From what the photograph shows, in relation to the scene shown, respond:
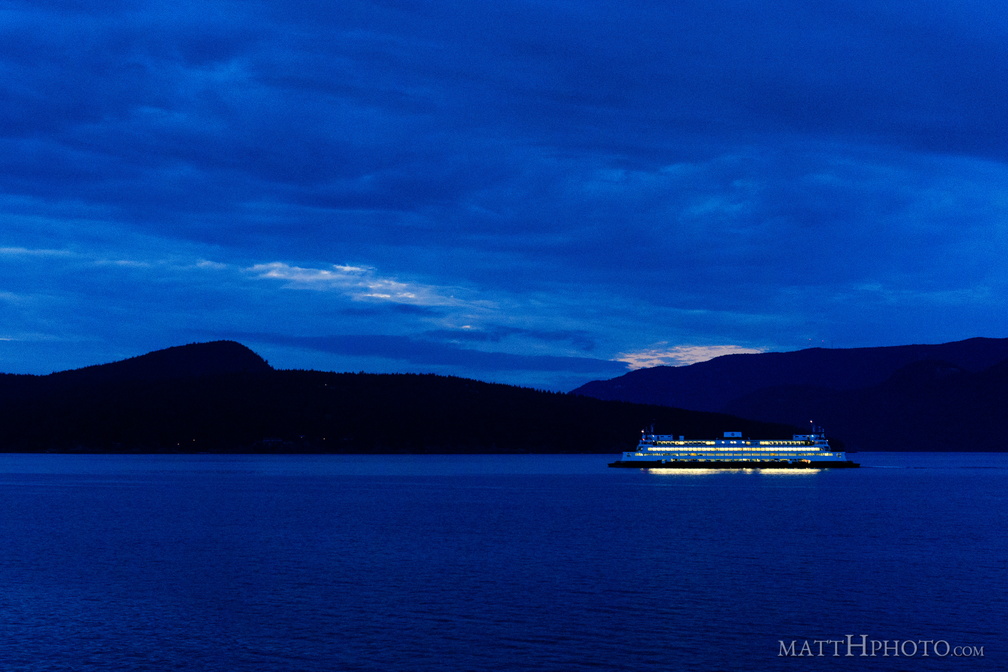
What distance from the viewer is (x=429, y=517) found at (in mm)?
120375

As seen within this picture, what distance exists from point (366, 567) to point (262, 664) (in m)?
29.4

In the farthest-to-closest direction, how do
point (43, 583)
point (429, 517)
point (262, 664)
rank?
point (429, 517) < point (43, 583) < point (262, 664)

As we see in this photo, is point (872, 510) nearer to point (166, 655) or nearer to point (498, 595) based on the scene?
point (498, 595)

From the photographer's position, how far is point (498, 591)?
2490 inches

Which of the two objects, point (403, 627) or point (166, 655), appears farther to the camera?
point (403, 627)

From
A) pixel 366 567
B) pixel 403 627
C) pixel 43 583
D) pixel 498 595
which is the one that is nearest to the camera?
pixel 403 627

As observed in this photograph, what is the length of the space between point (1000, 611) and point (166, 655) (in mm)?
42026

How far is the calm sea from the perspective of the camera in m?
46.4

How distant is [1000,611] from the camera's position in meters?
56.1

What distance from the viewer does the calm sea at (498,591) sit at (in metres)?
46.4

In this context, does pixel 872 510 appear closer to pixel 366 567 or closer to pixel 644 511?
pixel 644 511

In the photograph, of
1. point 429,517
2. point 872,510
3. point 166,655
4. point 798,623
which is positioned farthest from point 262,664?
point 872,510

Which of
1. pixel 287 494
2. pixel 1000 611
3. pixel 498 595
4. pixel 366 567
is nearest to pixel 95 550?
pixel 366 567

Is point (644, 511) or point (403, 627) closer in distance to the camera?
point (403, 627)
